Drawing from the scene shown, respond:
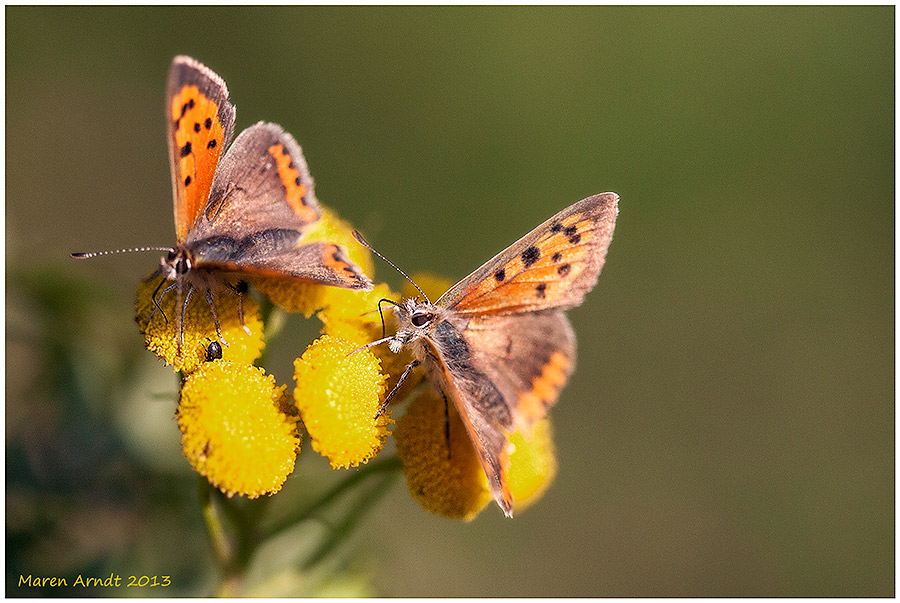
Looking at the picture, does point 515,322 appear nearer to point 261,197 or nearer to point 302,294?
point 302,294

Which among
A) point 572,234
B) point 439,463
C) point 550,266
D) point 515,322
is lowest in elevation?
point 439,463

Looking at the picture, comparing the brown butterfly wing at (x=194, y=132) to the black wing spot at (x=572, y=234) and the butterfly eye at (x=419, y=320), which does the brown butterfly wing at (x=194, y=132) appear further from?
the black wing spot at (x=572, y=234)

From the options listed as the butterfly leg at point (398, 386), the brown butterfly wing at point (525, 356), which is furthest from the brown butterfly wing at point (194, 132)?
the brown butterfly wing at point (525, 356)

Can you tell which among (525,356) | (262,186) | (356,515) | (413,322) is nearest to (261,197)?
(262,186)

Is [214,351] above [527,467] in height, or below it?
above

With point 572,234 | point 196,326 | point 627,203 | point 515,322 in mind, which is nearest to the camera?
point 196,326

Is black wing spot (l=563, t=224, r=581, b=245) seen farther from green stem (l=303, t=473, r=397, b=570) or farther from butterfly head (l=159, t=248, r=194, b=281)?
butterfly head (l=159, t=248, r=194, b=281)

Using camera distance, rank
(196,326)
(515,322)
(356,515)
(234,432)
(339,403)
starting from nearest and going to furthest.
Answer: (234,432) → (339,403) → (196,326) → (515,322) → (356,515)
